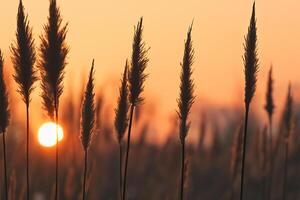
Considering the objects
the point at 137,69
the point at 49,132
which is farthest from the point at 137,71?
the point at 49,132

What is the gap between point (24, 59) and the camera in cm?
387

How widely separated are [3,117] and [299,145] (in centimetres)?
707

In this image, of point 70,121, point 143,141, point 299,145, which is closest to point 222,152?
point 299,145

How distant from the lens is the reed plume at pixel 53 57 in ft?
12.4

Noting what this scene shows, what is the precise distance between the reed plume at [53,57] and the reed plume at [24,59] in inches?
2.3

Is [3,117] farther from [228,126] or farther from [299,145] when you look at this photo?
[228,126]

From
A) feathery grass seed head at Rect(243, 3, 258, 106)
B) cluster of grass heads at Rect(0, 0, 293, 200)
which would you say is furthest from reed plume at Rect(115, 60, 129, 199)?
feathery grass seed head at Rect(243, 3, 258, 106)

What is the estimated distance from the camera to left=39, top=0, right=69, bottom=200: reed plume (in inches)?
149

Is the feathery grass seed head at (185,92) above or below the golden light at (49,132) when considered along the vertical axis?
above

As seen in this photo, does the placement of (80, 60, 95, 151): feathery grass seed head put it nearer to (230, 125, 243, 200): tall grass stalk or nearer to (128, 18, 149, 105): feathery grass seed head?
(128, 18, 149, 105): feathery grass seed head

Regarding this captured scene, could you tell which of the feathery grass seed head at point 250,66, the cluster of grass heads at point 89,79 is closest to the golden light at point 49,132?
the cluster of grass heads at point 89,79

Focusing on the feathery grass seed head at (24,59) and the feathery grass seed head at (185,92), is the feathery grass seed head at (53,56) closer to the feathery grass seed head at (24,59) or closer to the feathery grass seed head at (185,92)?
the feathery grass seed head at (24,59)

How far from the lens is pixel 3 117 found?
157 inches

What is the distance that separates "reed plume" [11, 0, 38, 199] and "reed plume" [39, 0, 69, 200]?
0.19 feet
